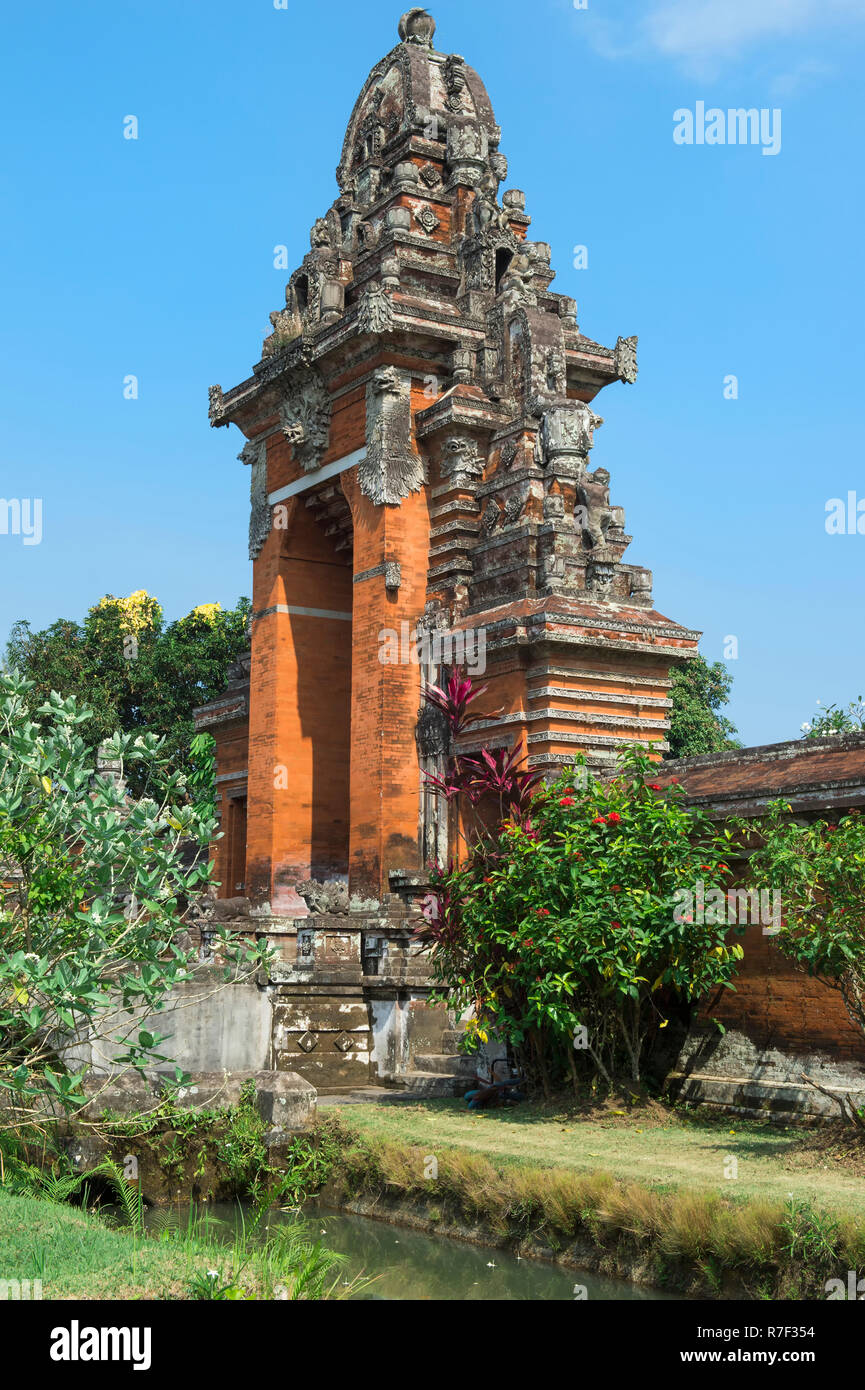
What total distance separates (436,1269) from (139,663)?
31804 mm

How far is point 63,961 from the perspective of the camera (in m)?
7.98

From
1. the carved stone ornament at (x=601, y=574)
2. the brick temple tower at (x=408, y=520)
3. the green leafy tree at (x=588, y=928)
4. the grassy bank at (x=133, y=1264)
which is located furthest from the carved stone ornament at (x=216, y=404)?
the grassy bank at (x=133, y=1264)

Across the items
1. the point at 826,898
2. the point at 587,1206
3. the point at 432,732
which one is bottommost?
the point at 587,1206

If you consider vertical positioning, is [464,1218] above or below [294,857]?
below

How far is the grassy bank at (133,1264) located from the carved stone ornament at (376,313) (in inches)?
522

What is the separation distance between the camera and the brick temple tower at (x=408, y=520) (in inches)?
654

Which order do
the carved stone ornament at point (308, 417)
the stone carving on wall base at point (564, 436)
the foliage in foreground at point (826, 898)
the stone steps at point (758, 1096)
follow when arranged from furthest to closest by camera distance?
the carved stone ornament at point (308, 417) < the stone carving on wall base at point (564, 436) < the stone steps at point (758, 1096) < the foliage in foreground at point (826, 898)

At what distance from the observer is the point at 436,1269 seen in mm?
8688

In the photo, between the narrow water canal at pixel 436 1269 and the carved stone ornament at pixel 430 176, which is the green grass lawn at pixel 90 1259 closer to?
the narrow water canal at pixel 436 1269

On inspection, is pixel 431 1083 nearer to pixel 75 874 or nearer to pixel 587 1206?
pixel 587 1206

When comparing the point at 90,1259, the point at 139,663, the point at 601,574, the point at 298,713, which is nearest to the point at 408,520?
the point at 601,574
